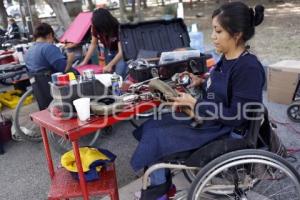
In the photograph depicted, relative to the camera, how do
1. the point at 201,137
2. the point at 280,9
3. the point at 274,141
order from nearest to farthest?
the point at 201,137
the point at 274,141
the point at 280,9

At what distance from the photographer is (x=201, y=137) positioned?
170 cm

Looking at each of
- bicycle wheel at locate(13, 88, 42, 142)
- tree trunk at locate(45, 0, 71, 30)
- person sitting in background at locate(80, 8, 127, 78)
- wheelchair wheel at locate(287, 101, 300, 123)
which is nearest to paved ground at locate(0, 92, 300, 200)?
wheelchair wheel at locate(287, 101, 300, 123)

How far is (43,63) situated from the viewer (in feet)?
9.84

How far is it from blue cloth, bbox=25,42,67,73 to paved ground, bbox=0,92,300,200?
84 cm

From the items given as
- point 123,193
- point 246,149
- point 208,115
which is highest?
point 208,115

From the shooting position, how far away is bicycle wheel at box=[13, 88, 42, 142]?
322cm

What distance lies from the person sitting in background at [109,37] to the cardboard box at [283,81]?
5.72ft

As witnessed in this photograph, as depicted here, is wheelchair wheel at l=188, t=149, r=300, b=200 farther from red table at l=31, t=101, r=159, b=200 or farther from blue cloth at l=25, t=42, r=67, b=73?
blue cloth at l=25, t=42, r=67, b=73

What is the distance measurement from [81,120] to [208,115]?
67cm

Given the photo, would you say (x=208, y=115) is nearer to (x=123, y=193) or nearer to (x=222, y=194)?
(x=222, y=194)

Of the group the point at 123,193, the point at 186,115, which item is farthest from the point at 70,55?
the point at 186,115

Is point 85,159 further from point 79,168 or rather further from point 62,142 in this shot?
point 62,142

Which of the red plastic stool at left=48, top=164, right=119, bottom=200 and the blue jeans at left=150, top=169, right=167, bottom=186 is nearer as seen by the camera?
the blue jeans at left=150, top=169, right=167, bottom=186

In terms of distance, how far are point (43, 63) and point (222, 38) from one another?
6.12 feet
